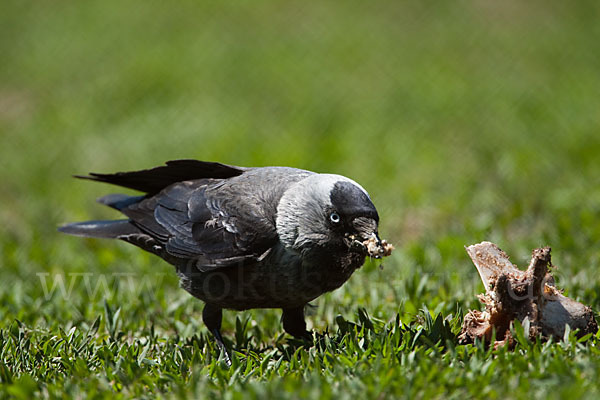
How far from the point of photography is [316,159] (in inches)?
296

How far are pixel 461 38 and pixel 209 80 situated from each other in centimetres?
372

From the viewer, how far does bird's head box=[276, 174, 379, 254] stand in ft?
12.0

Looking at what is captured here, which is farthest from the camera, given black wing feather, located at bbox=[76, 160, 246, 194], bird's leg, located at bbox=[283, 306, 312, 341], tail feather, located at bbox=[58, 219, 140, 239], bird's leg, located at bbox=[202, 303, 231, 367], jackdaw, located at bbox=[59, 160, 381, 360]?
tail feather, located at bbox=[58, 219, 140, 239]

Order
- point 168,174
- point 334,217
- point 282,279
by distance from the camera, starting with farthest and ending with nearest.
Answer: point 168,174, point 282,279, point 334,217

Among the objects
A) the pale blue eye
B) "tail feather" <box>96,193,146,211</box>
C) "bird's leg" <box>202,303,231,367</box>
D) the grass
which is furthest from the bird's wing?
the grass

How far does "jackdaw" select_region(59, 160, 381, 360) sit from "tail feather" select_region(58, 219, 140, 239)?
1.6 inches

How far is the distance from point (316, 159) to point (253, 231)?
355cm

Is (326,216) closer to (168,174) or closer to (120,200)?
(168,174)

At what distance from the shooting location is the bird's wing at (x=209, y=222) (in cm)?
404

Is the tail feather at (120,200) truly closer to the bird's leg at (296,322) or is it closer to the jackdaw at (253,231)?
the jackdaw at (253,231)

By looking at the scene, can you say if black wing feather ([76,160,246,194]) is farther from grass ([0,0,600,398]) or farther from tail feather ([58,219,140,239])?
grass ([0,0,600,398])

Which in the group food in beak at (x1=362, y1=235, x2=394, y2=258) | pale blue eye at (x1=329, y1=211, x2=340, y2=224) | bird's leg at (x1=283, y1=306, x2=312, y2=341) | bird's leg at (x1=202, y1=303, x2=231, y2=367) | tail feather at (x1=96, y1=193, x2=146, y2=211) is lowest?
bird's leg at (x1=202, y1=303, x2=231, y2=367)

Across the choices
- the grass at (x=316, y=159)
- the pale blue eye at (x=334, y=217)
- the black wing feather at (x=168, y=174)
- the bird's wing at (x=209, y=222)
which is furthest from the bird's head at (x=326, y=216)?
the black wing feather at (x=168, y=174)

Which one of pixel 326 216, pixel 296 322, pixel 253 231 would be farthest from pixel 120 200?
pixel 326 216
